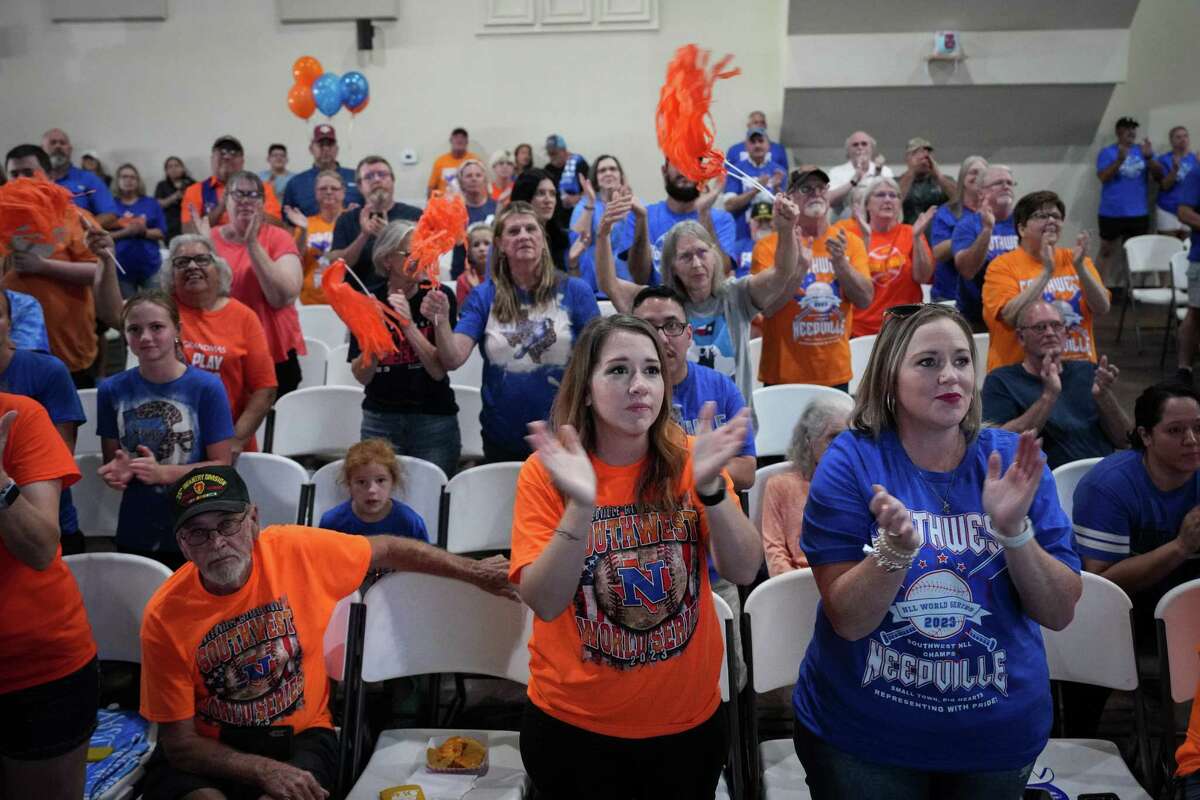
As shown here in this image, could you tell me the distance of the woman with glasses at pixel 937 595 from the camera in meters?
1.65

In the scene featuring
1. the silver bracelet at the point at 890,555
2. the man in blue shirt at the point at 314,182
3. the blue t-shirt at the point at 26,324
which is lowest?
the silver bracelet at the point at 890,555

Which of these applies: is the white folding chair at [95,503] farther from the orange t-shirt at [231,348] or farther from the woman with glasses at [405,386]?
the woman with glasses at [405,386]

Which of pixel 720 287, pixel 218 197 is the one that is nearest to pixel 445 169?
pixel 218 197

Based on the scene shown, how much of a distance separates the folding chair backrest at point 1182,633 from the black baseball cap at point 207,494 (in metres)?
2.20

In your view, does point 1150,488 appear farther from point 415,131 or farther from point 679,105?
point 415,131

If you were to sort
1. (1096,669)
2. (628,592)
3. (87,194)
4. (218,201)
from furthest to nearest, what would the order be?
(218,201)
(87,194)
(1096,669)
(628,592)

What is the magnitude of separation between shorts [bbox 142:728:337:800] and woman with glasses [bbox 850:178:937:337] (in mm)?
3570

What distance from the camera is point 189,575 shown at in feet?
7.66

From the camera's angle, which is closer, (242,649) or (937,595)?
(937,595)

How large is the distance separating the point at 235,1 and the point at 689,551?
1077 cm

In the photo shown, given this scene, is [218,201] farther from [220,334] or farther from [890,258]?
[890,258]

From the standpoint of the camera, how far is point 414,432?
370 cm

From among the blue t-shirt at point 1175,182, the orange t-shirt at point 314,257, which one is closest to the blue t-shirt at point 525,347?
the orange t-shirt at point 314,257

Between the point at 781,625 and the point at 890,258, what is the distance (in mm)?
3232
